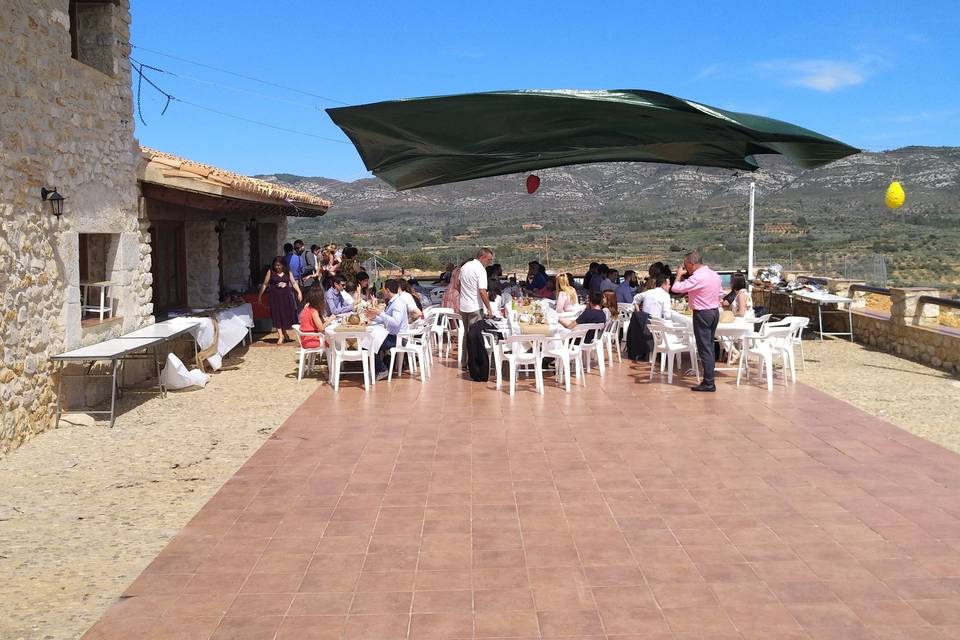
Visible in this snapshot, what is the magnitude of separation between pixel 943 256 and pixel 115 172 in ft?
104

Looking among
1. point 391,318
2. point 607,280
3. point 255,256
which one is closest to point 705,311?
point 391,318

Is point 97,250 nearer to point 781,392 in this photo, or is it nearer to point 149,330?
point 149,330

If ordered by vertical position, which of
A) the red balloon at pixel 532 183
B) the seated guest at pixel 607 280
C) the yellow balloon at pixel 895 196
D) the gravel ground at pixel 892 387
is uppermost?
the red balloon at pixel 532 183

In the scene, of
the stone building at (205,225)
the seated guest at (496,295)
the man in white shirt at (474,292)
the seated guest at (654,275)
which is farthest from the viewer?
the seated guest at (496,295)

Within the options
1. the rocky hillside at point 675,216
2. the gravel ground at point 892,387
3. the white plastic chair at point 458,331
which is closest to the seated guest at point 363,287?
the white plastic chair at point 458,331

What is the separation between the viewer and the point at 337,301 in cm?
1236

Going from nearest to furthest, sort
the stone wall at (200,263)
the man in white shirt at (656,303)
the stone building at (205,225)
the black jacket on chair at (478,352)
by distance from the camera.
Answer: the black jacket on chair at (478,352), the stone building at (205,225), the man in white shirt at (656,303), the stone wall at (200,263)

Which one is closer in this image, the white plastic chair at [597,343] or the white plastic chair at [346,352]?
the white plastic chair at [346,352]

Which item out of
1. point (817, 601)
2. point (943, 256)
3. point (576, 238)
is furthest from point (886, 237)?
point (817, 601)

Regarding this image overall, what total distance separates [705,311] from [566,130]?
2.46 metres

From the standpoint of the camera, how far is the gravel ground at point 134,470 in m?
4.38

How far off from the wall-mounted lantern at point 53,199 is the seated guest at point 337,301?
4567 millimetres

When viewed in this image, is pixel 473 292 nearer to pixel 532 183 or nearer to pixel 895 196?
pixel 532 183

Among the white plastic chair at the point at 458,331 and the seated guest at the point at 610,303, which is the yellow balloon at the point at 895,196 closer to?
the seated guest at the point at 610,303
